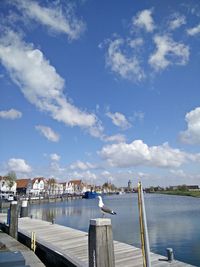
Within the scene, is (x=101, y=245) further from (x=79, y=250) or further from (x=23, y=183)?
(x=23, y=183)

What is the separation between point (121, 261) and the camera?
11055 mm

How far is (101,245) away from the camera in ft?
21.2

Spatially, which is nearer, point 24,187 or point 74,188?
point 24,187

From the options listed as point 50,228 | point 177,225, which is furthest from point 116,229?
point 50,228

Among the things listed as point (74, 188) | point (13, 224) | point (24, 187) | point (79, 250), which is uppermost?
point (74, 188)

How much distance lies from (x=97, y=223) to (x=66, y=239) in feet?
34.1

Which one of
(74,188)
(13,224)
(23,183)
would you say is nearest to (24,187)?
(23,183)

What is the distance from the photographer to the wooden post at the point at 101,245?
6438 millimetres

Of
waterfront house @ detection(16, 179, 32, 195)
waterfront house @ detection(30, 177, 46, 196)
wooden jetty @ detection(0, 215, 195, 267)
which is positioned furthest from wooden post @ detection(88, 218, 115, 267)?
waterfront house @ detection(30, 177, 46, 196)

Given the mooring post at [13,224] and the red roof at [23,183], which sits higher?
the red roof at [23,183]

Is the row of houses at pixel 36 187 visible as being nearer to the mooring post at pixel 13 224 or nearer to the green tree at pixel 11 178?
the green tree at pixel 11 178

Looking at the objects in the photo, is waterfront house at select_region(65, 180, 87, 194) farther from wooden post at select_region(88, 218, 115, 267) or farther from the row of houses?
wooden post at select_region(88, 218, 115, 267)

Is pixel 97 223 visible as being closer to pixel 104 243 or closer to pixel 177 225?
pixel 104 243

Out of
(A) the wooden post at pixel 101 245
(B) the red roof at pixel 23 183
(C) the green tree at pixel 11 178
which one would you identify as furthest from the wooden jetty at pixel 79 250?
(B) the red roof at pixel 23 183
